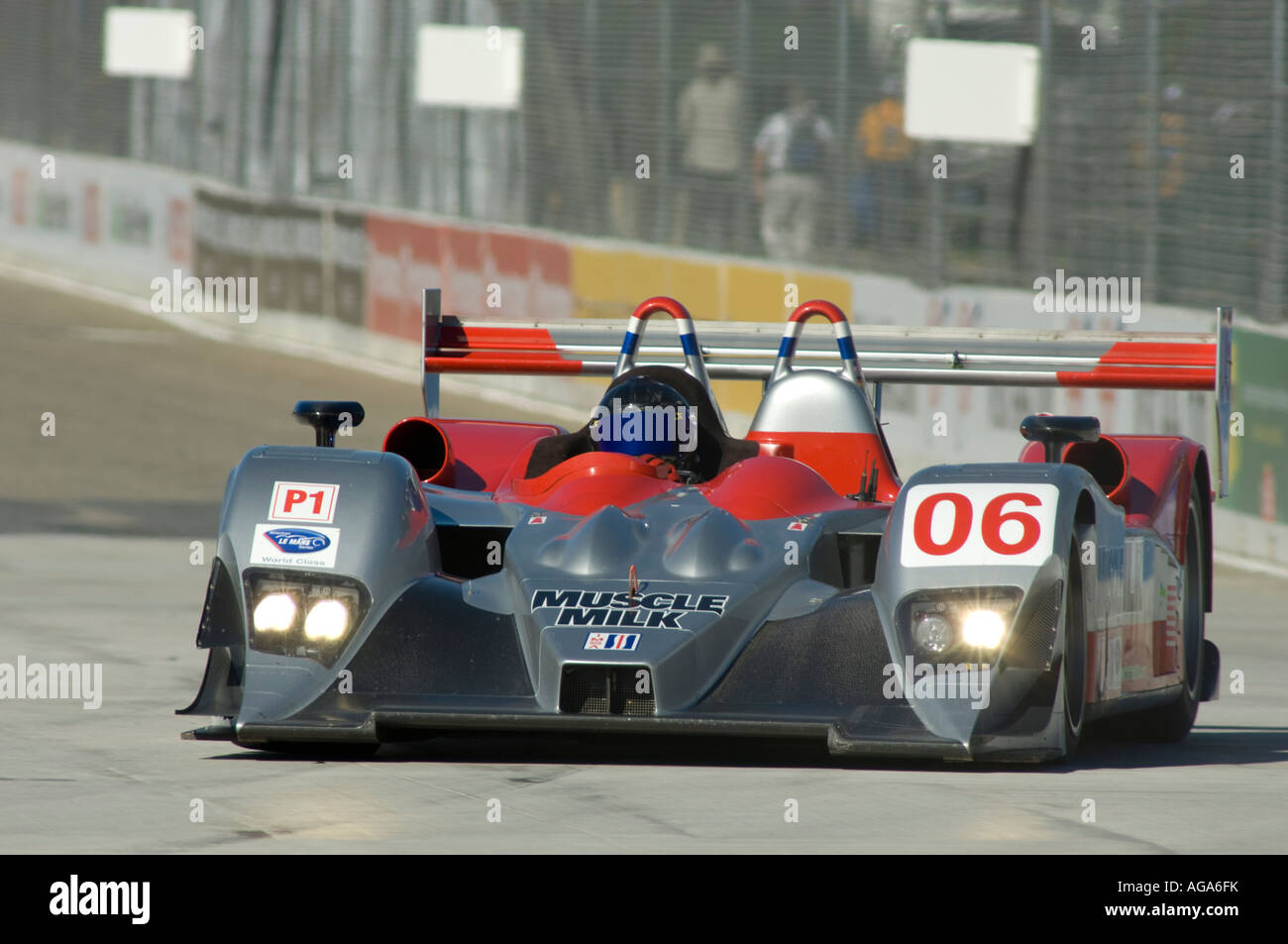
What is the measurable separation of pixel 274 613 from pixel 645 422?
5.57 ft

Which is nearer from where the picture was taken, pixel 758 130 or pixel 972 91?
pixel 972 91

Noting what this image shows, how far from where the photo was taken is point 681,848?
6.23 metres

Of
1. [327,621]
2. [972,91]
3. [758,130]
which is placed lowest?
[327,621]

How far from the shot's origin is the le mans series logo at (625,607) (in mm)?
7512

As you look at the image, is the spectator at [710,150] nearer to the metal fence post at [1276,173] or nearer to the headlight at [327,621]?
the metal fence post at [1276,173]

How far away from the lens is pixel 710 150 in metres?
22.1

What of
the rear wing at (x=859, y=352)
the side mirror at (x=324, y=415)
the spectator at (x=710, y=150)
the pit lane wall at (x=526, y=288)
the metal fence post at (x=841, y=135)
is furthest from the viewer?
the spectator at (x=710, y=150)

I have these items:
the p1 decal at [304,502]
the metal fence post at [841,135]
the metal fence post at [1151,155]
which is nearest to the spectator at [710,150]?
the metal fence post at [841,135]

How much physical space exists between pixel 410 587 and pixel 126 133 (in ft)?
79.9
